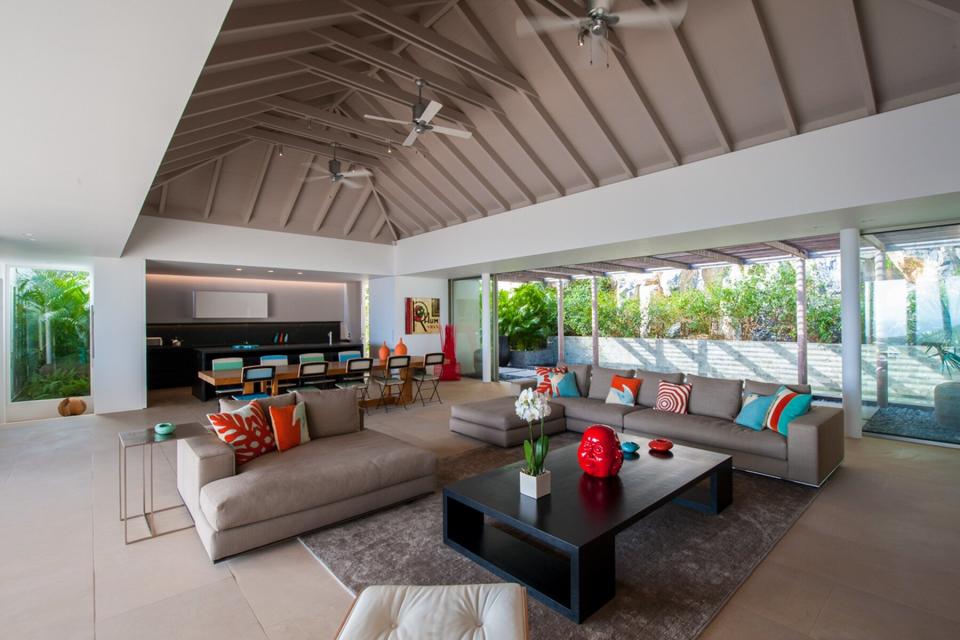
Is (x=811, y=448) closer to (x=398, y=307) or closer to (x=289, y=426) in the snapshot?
(x=289, y=426)

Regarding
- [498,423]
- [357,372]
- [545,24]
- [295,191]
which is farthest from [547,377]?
[295,191]

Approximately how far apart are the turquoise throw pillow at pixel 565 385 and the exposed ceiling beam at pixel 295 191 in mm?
5687

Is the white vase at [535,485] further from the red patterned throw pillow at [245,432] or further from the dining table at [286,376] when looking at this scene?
the dining table at [286,376]

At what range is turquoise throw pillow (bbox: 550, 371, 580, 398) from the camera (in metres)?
6.19

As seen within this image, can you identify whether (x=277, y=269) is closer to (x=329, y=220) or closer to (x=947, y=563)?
(x=329, y=220)

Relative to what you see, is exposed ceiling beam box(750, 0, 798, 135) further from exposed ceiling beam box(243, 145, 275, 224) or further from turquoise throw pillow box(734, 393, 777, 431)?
exposed ceiling beam box(243, 145, 275, 224)

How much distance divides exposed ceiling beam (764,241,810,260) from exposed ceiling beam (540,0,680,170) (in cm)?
243

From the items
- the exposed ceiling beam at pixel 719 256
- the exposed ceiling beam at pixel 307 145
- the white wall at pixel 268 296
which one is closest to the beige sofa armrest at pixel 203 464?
the exposed ceiling beam at pixel 307 145

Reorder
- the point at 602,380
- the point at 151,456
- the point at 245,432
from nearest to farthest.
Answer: the point at 151,456
the point at 245,432
the point at 602,380

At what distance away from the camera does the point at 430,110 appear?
204 inches

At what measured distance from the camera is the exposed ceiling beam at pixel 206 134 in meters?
5.48

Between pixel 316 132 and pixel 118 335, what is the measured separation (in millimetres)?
4811

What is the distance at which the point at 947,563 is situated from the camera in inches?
109

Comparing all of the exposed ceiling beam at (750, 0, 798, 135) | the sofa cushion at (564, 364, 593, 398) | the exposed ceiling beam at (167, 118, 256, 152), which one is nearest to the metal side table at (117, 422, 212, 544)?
the exposed ceiling beam at (167, 118, 256, 152)
